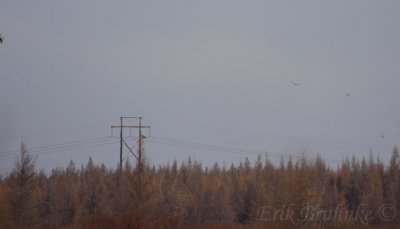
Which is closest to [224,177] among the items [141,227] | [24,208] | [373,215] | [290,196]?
[373,215]

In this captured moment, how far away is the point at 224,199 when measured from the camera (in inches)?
1944

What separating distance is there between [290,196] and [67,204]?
2769cm

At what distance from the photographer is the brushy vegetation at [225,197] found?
27250 mm

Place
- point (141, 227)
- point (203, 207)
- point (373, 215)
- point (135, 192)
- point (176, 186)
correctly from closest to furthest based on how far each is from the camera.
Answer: point (141, 227), point (135, 192), point (373, 215), point (203, 207), point (176, 186)

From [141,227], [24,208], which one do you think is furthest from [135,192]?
[141,227]

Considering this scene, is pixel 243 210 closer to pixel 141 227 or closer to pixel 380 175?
pixel 380 175

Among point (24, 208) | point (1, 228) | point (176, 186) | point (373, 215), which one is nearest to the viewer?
point (1, 228)

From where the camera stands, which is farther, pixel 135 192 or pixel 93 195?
pixel 93 195

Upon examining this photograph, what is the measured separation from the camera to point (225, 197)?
49.7 metres

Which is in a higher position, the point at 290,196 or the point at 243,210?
the point at 290,196

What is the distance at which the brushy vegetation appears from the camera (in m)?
27.2

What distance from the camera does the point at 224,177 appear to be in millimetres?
64000

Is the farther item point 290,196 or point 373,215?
point 373,215

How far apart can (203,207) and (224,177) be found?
1485 cm
